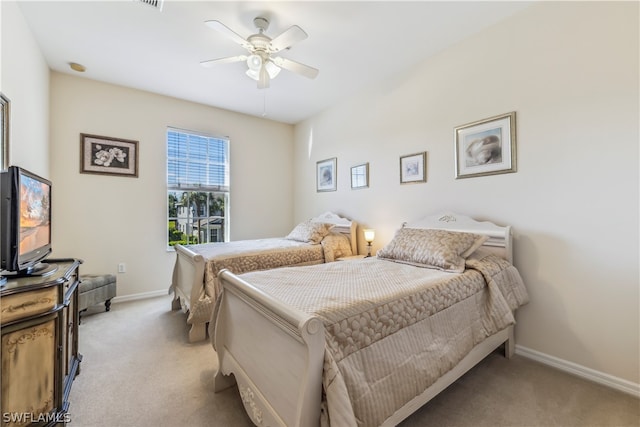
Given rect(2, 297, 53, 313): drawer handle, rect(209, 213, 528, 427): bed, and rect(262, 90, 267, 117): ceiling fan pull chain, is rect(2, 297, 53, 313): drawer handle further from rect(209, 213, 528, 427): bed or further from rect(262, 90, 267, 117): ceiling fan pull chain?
rect(262, 90, 267, 117): ceiling fan pull chain

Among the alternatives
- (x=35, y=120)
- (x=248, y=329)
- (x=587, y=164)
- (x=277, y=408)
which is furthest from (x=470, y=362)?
(x=35, y=120)

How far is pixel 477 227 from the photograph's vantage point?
2.40 meters

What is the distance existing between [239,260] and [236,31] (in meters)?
2.10

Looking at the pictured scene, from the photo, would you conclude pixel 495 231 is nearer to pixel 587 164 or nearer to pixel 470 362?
pixel 587 164

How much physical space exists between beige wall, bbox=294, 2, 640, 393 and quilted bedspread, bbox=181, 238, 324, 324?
1489 mm

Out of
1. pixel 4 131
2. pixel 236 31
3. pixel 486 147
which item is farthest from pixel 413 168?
pixel 4 131

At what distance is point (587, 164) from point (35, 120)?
4.66 m

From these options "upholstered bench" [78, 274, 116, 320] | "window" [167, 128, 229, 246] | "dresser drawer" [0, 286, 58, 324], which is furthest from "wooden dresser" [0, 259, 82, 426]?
"window" [167, 128, 229, 246]

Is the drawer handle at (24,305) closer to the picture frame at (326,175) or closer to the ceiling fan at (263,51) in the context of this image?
the ceiling fan at (263,51)

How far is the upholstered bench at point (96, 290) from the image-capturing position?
9.31ft

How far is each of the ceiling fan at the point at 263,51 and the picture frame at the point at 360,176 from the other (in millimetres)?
1423

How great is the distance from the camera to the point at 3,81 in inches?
73.8

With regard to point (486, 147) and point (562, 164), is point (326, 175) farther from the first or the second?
point (562, 164)

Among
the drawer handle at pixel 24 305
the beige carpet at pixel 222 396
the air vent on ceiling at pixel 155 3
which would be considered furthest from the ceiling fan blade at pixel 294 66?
the beige carpet at pixel 222 396
